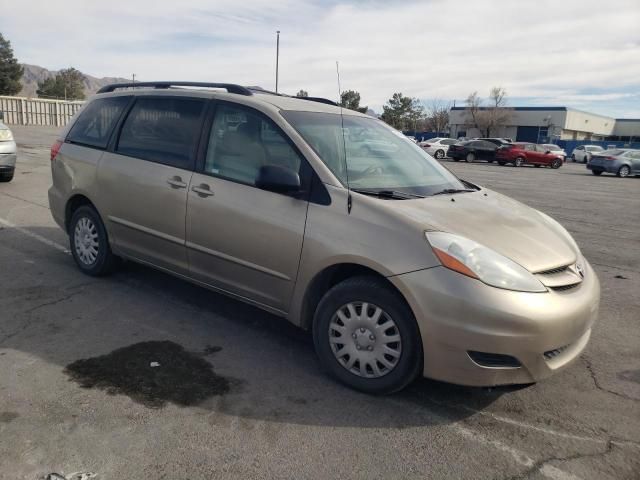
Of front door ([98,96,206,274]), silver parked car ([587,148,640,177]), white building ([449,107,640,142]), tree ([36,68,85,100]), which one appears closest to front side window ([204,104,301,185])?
front door ([98,96,206,274])

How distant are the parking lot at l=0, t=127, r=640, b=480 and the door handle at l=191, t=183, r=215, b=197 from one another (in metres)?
1.05

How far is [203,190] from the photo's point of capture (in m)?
4.01

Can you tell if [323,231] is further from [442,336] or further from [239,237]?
[442,336]

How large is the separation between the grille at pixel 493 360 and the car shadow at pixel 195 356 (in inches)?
15.9

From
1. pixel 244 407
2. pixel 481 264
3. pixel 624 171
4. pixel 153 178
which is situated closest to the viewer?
pixel 481 264

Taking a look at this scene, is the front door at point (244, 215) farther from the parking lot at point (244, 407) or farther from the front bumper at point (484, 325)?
the front bumper at point (484, 325)

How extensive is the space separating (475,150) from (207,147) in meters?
31.3

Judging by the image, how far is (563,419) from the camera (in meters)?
3.11

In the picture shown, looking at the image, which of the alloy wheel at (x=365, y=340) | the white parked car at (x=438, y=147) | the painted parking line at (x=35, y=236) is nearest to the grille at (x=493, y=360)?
the alloy wheel at (x=365, y=340)

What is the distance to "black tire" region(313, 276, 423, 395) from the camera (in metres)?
3.08

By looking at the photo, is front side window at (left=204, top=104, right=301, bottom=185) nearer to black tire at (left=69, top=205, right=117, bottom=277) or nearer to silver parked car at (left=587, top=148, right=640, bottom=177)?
black tire at (left=69, top=205, right=117, bottom=277)

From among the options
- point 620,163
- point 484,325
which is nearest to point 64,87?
point 620,163

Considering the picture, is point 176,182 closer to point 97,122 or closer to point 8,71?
point 97,122

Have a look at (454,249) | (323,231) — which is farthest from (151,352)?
(454,249)
